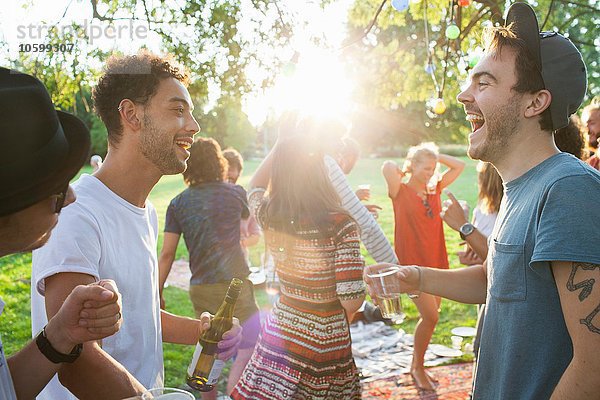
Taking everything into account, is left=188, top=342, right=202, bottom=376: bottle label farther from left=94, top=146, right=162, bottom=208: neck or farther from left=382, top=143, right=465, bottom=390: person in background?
left=382, top=143, right=465, bottom=390: person in background

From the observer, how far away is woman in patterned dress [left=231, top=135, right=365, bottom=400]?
2.89 metres

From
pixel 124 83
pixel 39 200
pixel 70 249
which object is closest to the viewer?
pixel 39 200

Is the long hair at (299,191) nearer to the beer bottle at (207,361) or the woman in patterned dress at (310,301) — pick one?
the woman in patterned dress at (310,301)

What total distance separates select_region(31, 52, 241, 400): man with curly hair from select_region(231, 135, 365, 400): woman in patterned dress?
68cm

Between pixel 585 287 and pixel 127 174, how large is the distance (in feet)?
6.01

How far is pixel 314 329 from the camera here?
293cm

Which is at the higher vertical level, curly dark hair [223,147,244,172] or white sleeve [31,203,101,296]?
white sleeve [31,203,101,296]

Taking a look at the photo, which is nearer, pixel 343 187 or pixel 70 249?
pixel 70 249

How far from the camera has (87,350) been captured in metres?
1.71

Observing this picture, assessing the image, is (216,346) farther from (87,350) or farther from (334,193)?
(334,193)

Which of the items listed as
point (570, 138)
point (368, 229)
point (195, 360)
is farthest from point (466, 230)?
point (195, 360)

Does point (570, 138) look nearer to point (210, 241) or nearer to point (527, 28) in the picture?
point (527, 28)

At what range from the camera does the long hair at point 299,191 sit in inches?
118

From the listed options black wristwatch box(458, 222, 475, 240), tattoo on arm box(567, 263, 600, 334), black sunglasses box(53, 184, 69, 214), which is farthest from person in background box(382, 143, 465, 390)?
black sunglasses box(53, 184, 69, 214)
